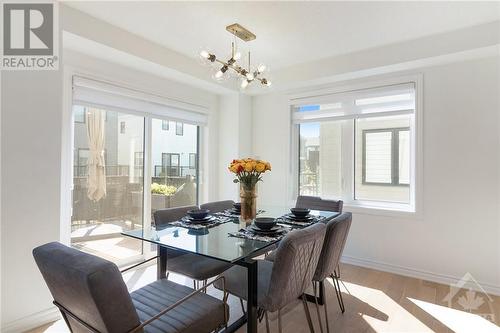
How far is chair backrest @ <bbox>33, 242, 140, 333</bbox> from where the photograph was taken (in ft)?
3.67

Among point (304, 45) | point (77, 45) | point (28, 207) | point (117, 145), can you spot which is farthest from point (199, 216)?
point (304, 45)

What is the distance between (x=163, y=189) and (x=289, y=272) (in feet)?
8.44

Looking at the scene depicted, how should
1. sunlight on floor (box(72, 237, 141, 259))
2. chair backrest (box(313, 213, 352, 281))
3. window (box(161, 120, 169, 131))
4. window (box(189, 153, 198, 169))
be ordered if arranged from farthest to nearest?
window (box(189, 153, 198, 169)) → window (box(161, 120, 169, 131)) → sunlight on floor (box(72, 237, 141, 259)) → chair backrest (box(313, 213, 352, 281))

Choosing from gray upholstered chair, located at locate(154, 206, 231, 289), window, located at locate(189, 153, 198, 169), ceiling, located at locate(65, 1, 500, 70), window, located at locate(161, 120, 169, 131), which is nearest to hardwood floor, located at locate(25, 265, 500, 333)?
gray upholstered chair, located at locate(154, 206, 231, 289)

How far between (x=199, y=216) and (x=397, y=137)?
269cm

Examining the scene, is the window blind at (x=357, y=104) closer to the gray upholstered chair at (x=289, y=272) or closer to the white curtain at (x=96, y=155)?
the gray upholstered chair at (x=289, y=272)

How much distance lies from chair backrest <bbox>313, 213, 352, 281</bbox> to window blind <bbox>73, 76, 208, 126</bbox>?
8.50 feet

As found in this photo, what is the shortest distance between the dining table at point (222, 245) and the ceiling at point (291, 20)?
183cm

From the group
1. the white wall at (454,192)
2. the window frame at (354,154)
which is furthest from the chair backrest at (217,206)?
the white wall at (454,192)

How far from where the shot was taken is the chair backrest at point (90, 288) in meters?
1.12

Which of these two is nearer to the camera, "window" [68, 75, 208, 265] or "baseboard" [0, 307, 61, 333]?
"baseboard" [0, 307, 61, 333]

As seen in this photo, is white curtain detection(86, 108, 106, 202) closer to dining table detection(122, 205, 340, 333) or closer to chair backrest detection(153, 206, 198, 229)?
chair backrest detection(153, 206, 198, 229)

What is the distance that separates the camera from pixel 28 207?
2.19 meters

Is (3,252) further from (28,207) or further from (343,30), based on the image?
(343,30)
